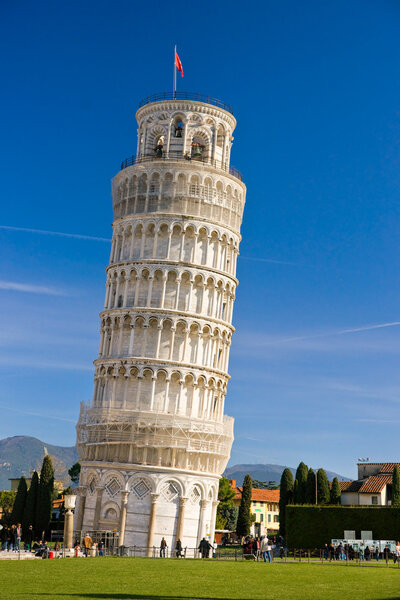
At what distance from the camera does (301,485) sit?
83312mm

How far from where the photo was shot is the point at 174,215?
2474 inches

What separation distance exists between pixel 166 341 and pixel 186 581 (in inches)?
1347

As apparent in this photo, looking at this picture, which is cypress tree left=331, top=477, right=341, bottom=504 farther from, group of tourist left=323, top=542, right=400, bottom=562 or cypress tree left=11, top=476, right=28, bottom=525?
cypress tree left=11, top=476, right=28, bottom=525

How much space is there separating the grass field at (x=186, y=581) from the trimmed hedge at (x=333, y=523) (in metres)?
25.3

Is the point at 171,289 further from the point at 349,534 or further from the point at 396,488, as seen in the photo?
the point at 396,488

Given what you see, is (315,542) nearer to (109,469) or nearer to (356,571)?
(109,469)

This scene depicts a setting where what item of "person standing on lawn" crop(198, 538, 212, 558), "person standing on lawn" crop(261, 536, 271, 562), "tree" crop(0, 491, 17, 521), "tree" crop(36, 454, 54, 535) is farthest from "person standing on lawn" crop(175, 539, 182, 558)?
"tree" crop(0, 491, 17, 521)

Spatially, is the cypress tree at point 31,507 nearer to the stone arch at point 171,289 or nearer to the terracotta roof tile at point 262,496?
the stone arch at point 171,289

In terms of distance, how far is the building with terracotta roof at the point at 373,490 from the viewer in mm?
84188

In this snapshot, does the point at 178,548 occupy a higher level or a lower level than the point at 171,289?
lower

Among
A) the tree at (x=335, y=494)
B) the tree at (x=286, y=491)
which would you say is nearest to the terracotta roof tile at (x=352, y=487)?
the tree at (x=335, y=494)

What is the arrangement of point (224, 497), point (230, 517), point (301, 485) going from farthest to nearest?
point (224, 497), point (230, 517), point (301, 485)

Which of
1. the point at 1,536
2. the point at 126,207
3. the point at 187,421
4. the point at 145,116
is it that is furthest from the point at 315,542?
the point at 145,116

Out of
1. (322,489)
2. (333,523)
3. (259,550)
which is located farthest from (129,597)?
(322,489)
